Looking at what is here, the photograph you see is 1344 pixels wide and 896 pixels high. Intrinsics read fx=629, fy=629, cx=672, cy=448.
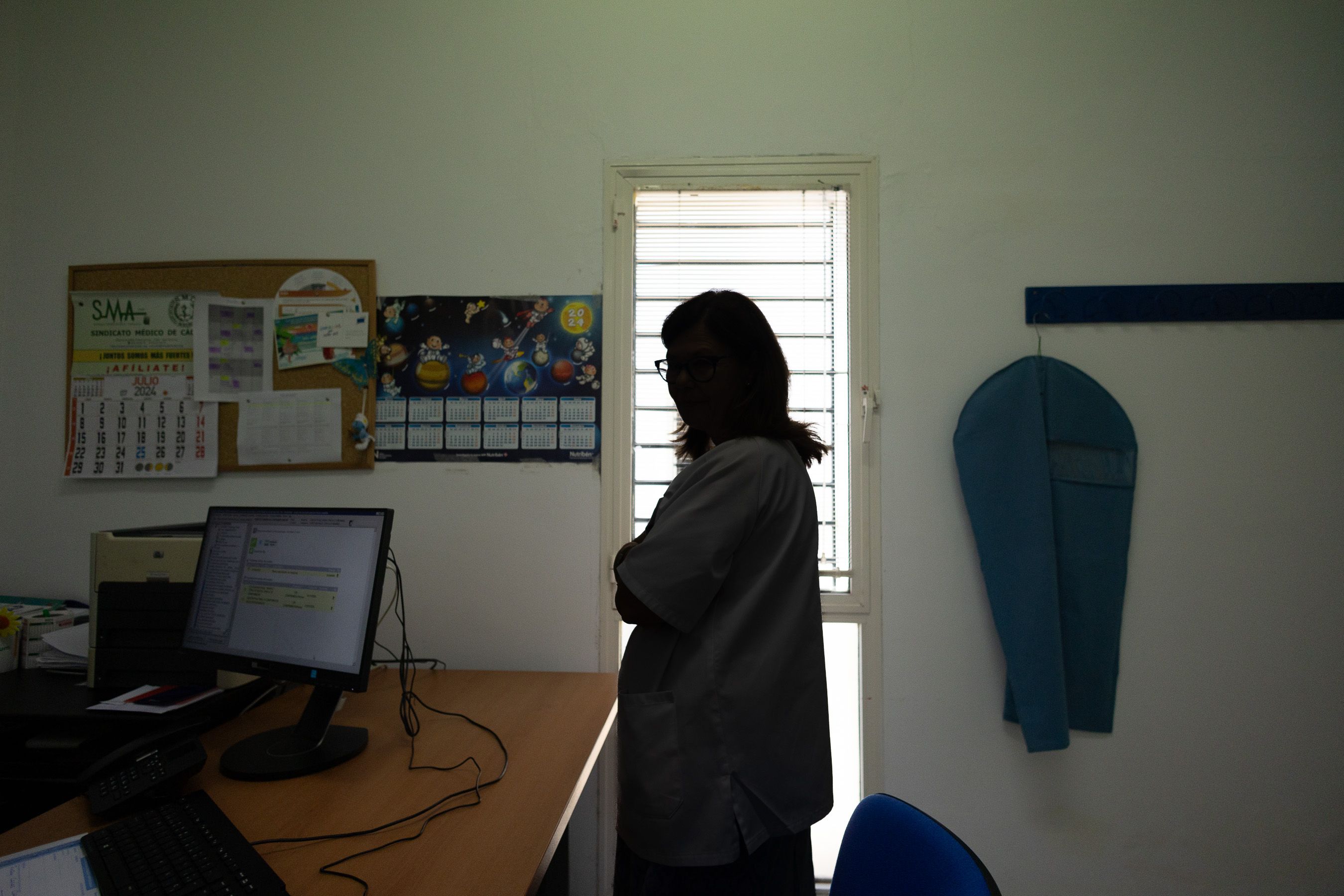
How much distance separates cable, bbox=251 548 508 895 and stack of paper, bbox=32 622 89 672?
2.34 ft

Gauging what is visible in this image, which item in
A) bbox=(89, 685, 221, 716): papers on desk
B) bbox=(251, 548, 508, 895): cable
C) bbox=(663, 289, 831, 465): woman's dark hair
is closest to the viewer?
bbox=(251, 548, 508, 895): cable

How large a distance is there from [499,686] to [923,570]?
1239 mm

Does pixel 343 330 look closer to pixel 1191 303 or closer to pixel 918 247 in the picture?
pixel 918 247

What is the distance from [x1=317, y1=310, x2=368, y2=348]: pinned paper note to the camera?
194 cm

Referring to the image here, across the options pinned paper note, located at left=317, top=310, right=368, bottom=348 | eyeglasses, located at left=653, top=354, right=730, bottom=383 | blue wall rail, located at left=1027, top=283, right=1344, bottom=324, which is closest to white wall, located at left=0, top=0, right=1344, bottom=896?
blue wall rail, located at left=1027, top=283, right=1344, bottom=324

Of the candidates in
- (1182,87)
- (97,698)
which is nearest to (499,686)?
(97,698)

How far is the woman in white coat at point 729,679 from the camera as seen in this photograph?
1041mm

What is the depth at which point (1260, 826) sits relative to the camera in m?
1.74

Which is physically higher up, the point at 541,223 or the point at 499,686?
the point at 541,223

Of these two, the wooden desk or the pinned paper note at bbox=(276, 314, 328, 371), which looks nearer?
the wooden desk

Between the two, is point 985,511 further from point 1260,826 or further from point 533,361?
point 533,361

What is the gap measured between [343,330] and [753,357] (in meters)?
1.41

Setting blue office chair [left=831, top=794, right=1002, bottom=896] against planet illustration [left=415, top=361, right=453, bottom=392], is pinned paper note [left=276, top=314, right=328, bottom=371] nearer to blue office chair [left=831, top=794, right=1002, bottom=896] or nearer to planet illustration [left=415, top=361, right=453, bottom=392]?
planet illustration [left=415, top=361, right=453, bottom=392]

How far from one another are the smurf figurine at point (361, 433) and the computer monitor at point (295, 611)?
0.62 meters
